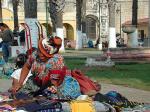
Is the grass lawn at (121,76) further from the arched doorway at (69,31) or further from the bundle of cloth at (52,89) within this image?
the arched doorway at (69,31)

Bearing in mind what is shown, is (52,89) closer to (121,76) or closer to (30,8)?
(121,76)

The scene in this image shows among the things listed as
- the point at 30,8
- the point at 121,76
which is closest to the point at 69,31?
the point at 30,8

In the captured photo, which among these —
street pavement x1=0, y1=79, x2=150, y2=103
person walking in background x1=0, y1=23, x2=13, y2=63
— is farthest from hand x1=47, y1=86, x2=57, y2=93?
person walking in background x1=0, y1=23, x2=13, y2=63

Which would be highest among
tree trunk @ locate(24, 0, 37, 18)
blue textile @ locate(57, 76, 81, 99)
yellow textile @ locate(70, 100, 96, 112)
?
tree trunk @ locate(24, 0, 37, 18)

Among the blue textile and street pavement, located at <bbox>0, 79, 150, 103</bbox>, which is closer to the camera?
the blue textile

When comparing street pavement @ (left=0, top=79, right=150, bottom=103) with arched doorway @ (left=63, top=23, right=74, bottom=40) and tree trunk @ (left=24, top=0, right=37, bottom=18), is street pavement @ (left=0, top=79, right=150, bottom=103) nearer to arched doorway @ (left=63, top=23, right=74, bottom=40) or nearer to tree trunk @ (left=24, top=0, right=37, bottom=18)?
tree trunk @ (left=24, top=0, right=37, bottom=18)

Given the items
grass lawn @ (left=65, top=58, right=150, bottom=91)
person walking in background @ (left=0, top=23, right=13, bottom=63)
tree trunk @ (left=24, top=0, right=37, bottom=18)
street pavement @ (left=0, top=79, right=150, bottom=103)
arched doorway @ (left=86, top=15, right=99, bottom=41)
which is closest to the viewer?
street pavement @ (left=0, top=79, right=150, bottom=103)

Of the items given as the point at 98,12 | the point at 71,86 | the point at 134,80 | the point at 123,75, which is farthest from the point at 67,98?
the point at 98,12

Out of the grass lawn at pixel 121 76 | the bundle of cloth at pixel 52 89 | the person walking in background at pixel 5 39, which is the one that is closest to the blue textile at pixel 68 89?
the bundle of cloth at pixel 52 89

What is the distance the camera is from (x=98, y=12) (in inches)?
2894

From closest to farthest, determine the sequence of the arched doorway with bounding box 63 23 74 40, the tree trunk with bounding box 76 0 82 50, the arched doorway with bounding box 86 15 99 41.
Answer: the tree trunk with bounding box 76 0 82 50 < the arched doorway with bounding box 63 23 74 40 < the arched doorway with bounding box 86 15 99 41

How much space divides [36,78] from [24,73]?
39 cm

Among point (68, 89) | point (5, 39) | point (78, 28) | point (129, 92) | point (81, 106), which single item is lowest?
point (129, 92)

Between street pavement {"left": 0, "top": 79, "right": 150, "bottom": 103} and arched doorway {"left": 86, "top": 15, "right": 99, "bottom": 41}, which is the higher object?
arched doorway {"left": 86, "top": 15, "right": 99, "bottom": 41}
